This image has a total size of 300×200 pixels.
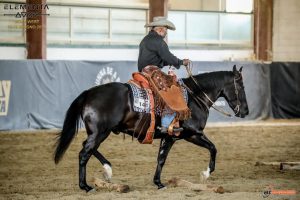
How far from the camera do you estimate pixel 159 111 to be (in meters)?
9.15

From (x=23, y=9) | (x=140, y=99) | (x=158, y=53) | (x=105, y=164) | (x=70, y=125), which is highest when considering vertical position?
(x=23, y=9)

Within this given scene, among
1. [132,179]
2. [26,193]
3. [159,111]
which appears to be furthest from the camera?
[132,179]

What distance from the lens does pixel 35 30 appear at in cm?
2027

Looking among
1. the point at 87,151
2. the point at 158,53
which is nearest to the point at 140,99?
the point at 158,53

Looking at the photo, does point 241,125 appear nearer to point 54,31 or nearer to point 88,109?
point 54,31

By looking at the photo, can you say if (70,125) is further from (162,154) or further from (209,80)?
(209,80)

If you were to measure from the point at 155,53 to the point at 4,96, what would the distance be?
830 cm

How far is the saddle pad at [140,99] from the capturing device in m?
8.93

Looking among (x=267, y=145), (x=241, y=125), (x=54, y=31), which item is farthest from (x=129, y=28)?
(x=267, y=145)

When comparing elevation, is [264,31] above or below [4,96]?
above

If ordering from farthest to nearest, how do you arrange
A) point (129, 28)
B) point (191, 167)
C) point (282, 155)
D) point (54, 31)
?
1. point (129, 28)
2. point (54, 31)
3. point (282, 155)
4. point (191, 167)

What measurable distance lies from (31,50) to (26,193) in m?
12.2

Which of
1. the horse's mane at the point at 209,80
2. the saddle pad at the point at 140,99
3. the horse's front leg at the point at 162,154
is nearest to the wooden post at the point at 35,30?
the horse's mane at the point at 209,80

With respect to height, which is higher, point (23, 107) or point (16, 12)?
point (16, 12)
